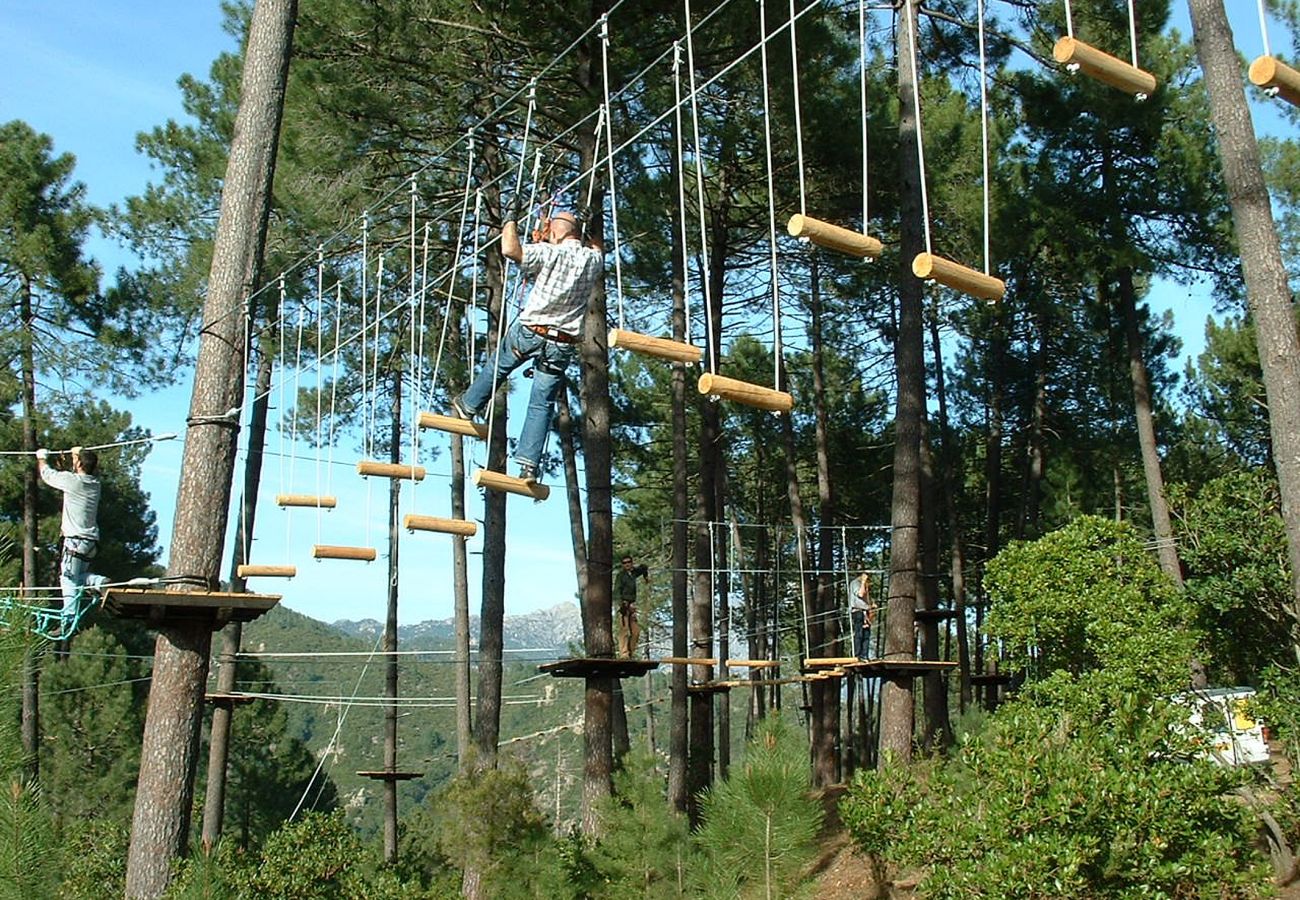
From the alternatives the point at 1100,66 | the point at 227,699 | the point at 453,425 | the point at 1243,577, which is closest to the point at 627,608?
the point at 227,699

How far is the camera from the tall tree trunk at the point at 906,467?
356 inches

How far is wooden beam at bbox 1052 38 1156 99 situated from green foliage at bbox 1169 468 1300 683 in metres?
5.09

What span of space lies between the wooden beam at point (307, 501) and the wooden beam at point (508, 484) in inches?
78.2

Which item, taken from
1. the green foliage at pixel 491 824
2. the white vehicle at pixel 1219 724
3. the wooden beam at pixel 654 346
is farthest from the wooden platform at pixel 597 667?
the wooden beam at pixel 654 346

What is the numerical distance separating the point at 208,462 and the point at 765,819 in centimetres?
294

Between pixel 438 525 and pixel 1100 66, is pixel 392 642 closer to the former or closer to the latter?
pixel 438 525

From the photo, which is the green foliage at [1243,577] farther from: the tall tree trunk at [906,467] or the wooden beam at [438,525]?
the wooden beam at [438,525]

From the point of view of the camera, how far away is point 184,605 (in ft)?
17.0

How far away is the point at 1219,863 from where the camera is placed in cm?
527

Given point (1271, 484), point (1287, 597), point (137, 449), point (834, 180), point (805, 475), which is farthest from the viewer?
point (805, 475)

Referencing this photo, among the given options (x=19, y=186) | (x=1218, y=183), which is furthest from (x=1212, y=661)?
(x=19, y=186)

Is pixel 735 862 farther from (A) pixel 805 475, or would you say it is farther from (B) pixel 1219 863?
(A) pixel 805 475

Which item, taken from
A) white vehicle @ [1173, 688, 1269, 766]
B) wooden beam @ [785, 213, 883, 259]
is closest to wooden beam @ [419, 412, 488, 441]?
wooden beam @ [785, 213, 883, 259]

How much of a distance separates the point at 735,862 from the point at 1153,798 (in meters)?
1.86
